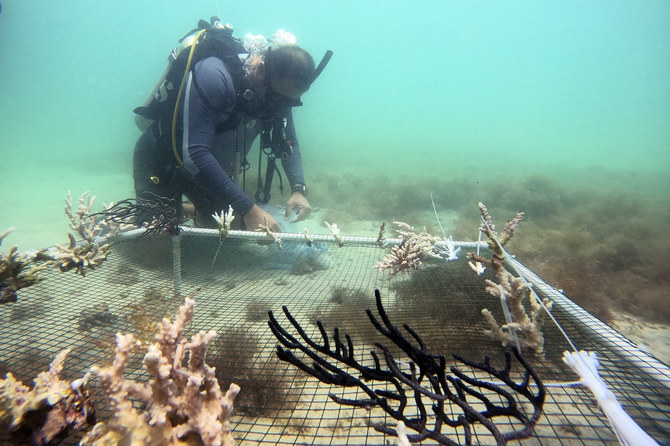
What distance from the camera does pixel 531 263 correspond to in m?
5.71

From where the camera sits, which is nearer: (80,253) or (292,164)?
(80,253)

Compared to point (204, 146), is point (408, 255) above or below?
below

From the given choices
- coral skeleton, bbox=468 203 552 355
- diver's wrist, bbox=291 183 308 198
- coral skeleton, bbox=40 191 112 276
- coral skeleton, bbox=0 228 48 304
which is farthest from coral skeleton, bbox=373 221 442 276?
coral skeleton, bbox=0 228 48 304

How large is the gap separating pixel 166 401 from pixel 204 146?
3662 mm

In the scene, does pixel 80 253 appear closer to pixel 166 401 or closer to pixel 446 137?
pixel 166 401

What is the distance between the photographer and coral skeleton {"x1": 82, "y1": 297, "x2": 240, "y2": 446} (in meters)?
1.25

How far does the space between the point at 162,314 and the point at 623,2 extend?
142 meters

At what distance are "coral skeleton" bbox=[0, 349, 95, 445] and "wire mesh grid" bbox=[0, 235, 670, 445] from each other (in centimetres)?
56

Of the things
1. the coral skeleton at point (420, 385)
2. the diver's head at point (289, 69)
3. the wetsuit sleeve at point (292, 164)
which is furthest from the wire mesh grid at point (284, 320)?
the diver's head at point (289, 69)

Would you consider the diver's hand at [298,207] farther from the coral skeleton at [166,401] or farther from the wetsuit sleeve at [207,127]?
the coral skeleton at [166,401]

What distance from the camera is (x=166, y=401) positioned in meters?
1.38

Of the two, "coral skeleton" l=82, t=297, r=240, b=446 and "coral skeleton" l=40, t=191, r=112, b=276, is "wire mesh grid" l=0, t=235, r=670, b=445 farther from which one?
"coral skeleton" l=82, t=297, r=240, b=446

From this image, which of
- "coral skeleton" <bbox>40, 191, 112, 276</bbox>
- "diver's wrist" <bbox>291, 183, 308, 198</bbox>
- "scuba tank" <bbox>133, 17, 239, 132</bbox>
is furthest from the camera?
"diver's wrist" <bbox>291, 183, 308, 198</bbox>

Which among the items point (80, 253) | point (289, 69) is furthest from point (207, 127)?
point (80, 253)
